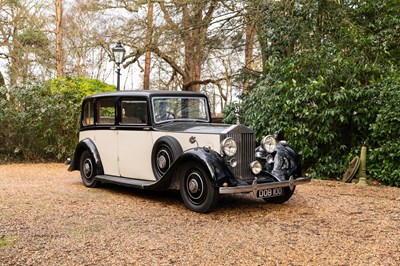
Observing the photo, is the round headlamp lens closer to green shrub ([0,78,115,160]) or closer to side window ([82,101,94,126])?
side window ([82,101,94,126])

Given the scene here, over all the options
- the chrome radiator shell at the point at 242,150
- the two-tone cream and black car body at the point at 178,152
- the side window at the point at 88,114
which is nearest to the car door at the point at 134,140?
the two-tone cream and black car body at the point at 178,152

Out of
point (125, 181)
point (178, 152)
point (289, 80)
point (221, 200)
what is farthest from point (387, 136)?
point (125, 181)

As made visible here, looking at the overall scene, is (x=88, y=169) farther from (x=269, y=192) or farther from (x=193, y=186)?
(x=269, y=192)

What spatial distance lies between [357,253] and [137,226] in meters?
2.31

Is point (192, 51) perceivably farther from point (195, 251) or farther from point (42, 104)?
point (195, 251)

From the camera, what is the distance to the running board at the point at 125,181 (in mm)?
5891

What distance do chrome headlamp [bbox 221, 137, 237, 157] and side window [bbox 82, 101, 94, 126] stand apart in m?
3.11

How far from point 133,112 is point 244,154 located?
2063 millimetres

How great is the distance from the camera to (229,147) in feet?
17.0

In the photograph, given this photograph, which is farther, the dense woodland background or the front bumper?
the dense woodland background

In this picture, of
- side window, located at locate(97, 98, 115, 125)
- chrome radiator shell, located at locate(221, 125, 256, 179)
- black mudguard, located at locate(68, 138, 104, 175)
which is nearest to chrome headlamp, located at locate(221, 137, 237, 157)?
chrome radiator shell, located at locate(221, 125, 256, 179)

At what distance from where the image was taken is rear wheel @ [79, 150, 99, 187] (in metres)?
7.06

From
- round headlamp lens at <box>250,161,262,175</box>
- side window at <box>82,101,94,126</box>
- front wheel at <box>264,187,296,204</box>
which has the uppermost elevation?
side window at <box>82,101,94,126</box>

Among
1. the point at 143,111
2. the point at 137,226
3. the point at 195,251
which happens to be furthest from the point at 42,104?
the point at 195,251
